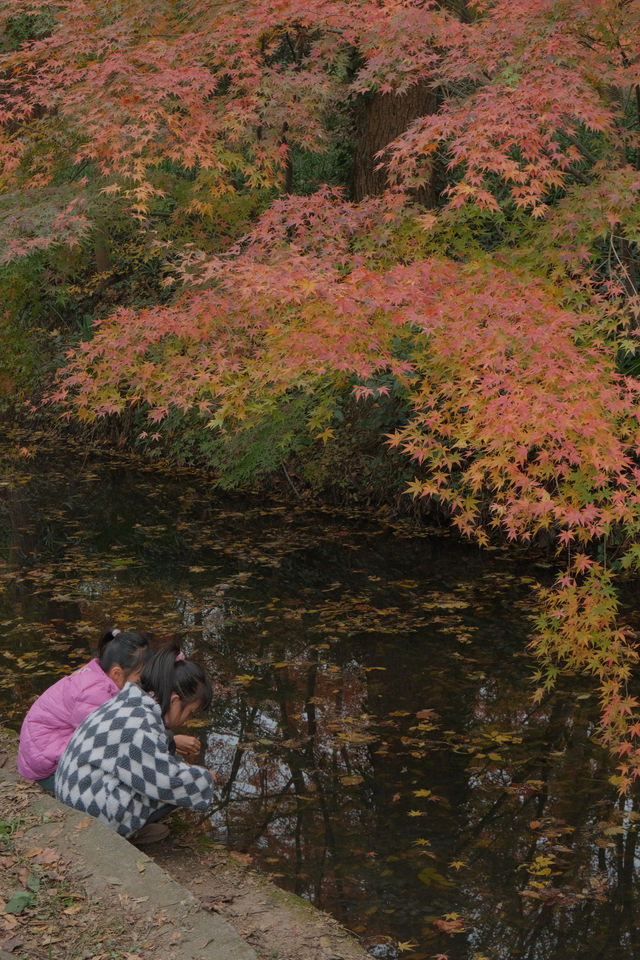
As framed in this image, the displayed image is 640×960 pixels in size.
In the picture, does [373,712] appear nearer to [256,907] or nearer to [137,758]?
[256,907]

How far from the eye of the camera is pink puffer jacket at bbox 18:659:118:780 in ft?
13.8

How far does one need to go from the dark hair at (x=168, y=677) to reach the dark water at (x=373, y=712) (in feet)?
4.02

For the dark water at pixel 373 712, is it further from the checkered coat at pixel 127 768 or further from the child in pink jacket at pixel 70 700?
the child in pink jacket at pixel 70 700

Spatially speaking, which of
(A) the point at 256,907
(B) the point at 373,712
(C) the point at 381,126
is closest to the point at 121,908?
(A) the point at 256,907

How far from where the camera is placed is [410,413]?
1051cm

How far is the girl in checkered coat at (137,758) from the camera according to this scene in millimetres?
3799

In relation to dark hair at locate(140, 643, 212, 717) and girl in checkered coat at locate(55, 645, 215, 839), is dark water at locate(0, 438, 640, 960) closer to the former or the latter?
girl in checkered coat at locate(55, 645, 215, 839)

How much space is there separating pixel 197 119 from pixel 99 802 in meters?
5.84

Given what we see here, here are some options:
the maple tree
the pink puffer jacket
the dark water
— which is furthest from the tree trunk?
the pink puffer jacket

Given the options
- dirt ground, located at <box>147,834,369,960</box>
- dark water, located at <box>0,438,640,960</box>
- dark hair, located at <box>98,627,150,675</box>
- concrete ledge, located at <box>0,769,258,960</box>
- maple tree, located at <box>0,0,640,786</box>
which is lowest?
dark water, located at <box>0,438,640,960</box>

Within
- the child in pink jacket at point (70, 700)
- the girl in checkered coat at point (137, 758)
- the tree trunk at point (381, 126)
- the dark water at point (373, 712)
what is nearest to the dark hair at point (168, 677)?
the girl in checkered coat at point (137, 758)

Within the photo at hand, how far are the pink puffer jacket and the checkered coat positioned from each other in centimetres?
24

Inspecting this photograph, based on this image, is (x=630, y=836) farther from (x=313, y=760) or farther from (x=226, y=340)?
(x=226, y=340)

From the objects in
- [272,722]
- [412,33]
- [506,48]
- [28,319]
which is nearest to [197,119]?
[412,33]
